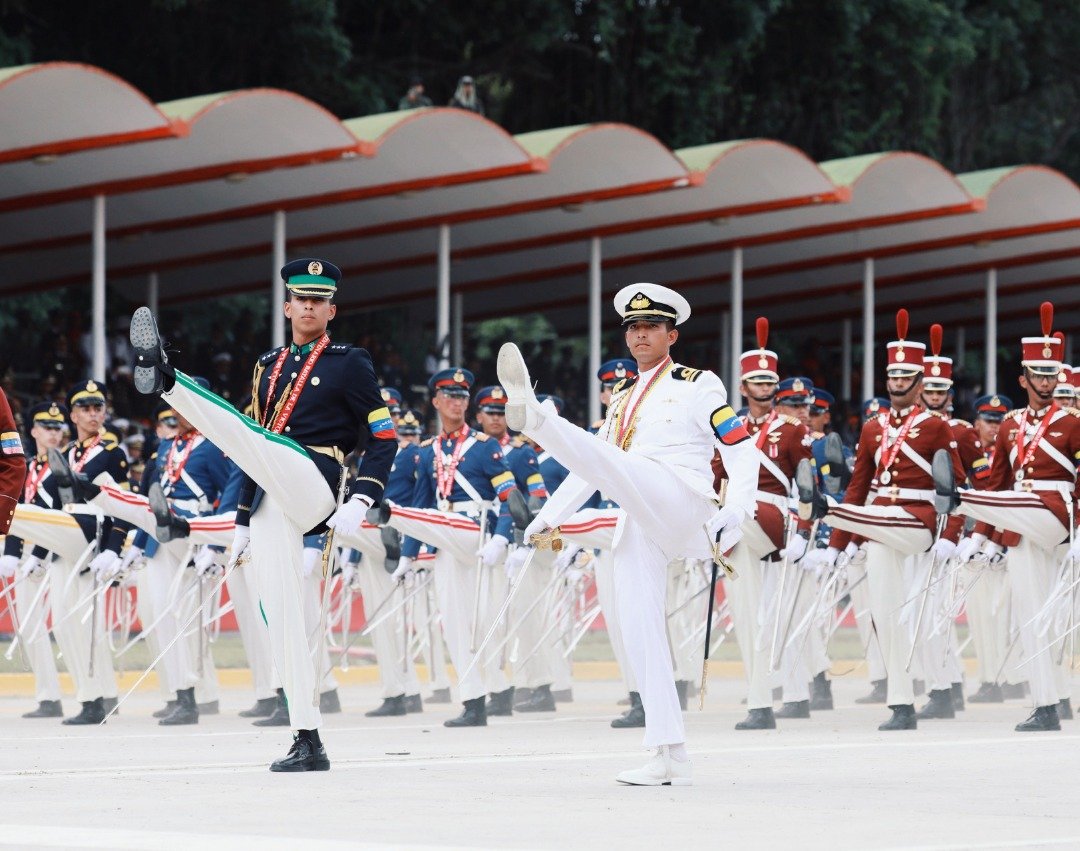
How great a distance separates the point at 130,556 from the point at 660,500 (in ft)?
18.2

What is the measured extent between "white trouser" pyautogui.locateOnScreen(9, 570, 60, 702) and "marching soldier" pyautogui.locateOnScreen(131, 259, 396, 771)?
4.83 meters

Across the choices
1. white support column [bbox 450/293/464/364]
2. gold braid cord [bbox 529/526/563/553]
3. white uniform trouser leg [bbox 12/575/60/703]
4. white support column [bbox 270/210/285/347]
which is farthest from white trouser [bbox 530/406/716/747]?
white support column [bbox 450/293/464/364]

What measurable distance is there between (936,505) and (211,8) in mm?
21769

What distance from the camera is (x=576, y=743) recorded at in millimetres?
11633

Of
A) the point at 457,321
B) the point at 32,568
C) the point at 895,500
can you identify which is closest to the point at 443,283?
the point at 457,321

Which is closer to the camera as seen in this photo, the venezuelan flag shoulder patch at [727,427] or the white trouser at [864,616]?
the venezuelan flag shoulder patch at [727,427]

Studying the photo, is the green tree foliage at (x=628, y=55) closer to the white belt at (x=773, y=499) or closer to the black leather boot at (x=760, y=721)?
the white belt at (x=773, y=499)

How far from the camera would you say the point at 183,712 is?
13328 mm

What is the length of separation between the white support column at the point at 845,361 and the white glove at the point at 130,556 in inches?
810

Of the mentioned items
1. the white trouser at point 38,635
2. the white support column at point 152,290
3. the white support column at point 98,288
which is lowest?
the white trouser at point 38,635

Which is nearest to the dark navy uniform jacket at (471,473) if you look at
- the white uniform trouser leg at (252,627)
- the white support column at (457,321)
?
the white uniform trouser leg at (252,627)

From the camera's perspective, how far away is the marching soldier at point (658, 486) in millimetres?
9102

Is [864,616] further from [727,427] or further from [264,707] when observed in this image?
[727,427]

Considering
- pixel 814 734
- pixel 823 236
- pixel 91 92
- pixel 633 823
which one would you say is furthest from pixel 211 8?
pixel 633 823
